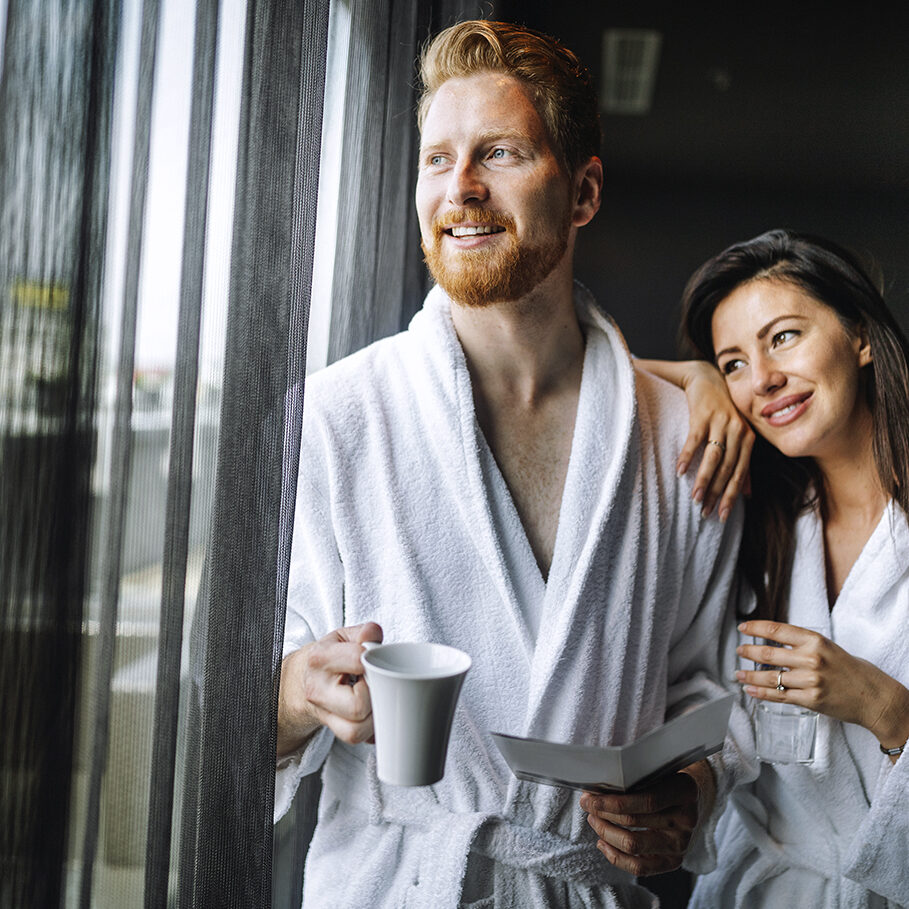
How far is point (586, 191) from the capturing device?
1.34m

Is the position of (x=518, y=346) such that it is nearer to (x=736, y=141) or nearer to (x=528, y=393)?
(x=528, y=393)

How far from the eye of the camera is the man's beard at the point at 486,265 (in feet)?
3.76

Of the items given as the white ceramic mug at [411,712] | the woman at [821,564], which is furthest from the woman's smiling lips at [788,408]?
the white ceramic mug at [411,712]

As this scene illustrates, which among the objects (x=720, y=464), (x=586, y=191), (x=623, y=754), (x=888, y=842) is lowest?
(x=888, y=842)

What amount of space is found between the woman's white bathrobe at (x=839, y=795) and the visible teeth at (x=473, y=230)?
69 centimetres

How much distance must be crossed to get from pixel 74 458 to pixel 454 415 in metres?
0.71

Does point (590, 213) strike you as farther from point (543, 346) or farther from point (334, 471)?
point (334, 471)

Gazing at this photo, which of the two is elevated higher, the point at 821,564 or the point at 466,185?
the point at 466,185

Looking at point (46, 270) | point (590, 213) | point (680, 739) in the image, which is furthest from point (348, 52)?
point (680, 739)

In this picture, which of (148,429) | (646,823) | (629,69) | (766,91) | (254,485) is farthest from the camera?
(629,69)

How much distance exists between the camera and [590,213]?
1.35 meters

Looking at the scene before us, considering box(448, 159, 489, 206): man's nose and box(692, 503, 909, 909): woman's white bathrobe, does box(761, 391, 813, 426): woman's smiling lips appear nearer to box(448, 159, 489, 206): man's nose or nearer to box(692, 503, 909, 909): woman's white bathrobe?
box(692, 503, 909, 909): woman's white bathrobe

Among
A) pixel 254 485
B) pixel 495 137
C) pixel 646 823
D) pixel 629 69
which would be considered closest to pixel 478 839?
pixel 646 823

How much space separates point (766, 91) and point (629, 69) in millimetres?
454
